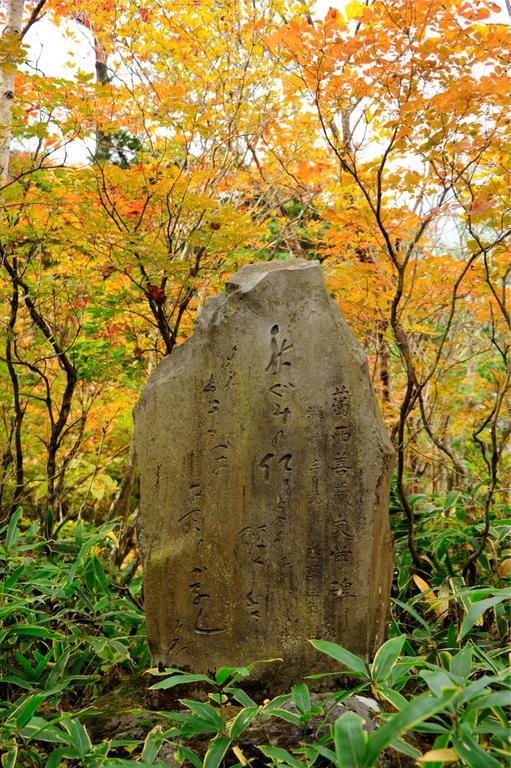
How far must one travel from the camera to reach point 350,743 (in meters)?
1.59

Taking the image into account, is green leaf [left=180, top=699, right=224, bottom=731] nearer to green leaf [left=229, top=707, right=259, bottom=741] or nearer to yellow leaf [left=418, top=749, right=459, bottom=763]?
green leaf [left=229, top=707, right=259, bottom=741]

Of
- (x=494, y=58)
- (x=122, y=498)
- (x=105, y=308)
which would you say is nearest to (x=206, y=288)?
(x=105, y=308)

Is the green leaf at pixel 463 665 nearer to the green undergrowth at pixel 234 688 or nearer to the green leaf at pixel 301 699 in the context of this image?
the green undergrowth at pixel 234 688

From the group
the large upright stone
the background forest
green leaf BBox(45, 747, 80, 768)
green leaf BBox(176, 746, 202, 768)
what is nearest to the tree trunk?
the background forest

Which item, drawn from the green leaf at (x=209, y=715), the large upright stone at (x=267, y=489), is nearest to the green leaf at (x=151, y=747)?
the green leaf at (x=209, y=715)

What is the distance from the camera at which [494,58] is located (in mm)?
3672

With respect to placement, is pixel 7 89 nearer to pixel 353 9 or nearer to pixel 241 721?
pixel 353 9

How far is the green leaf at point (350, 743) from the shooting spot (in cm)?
156

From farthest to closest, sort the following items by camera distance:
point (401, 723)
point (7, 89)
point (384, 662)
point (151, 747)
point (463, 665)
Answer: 1. point (7, 89)
2. point (151, 747)
3. point (384, 662)
4. point (463, 665)
5. point (401, 723)

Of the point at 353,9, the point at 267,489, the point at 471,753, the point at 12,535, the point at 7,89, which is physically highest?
the point at 353,9

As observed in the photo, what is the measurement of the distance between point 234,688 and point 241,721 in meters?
0.34

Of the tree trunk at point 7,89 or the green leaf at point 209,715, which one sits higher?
the tree trunk at point 7,89

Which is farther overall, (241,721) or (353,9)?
(353,9)

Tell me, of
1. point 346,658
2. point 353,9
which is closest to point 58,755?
point 346,658
